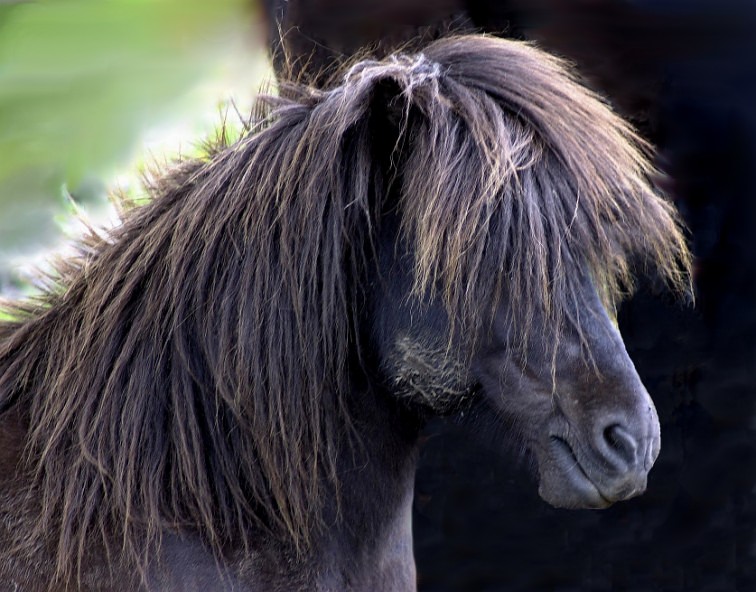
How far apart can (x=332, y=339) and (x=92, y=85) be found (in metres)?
3.04

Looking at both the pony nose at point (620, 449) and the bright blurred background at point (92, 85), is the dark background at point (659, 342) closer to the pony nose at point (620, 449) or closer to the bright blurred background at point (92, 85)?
the bright blurred background at point (92, 85)

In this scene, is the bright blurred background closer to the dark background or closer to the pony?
the dark background

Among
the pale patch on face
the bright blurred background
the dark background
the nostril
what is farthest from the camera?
the bright blurred background

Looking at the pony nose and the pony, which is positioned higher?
the pony

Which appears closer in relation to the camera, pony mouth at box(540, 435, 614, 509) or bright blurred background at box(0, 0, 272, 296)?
pony mouth at box(540, 435, 614, 509)

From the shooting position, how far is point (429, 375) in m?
1.71

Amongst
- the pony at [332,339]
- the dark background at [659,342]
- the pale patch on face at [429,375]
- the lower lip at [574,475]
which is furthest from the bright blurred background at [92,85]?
the lower lip at [574,475]

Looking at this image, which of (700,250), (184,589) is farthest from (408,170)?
(700,250)

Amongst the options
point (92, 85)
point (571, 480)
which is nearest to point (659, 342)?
point (571, 480)

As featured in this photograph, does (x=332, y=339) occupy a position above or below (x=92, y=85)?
above

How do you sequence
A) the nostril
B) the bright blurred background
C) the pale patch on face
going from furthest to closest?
the bright blurred background → the pale patch on face → the nostril

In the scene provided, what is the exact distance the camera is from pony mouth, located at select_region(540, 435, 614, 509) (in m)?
1.64

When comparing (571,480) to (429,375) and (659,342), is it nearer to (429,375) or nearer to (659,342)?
(429,375)

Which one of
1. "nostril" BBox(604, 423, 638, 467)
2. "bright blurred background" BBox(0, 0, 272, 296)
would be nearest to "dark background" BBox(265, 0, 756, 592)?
"bright blurred background" BBox(0, 0, 272, 296)
